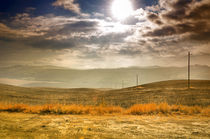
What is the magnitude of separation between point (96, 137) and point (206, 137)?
3.42 metres

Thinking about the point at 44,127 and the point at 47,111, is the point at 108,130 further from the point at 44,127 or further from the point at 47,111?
the point at 47,111

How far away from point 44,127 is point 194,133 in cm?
537

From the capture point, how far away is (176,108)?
1163 cm

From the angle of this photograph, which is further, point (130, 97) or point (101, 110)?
point (130, 97)

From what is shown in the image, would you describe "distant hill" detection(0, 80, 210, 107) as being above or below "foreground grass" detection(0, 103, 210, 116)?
below

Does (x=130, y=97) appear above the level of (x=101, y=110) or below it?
below

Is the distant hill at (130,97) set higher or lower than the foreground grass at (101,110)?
lower

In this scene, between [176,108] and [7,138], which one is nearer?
[7,138]

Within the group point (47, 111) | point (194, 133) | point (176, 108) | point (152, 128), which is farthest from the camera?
point (176, 108)

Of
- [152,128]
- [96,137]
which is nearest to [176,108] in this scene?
[152,128]

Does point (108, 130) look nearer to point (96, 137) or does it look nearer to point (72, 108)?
point (96, 137)

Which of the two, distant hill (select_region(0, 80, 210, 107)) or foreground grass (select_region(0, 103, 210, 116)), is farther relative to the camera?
distant hill (select_region(0, 80, 210, 107))

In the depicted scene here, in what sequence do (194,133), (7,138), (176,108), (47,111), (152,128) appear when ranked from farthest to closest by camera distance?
(176,108) → (47,111) → (152,128) → (194,133) → (7,138)

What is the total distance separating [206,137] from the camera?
5324 millimetres
